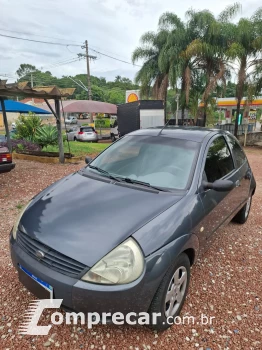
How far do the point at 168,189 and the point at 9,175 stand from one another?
18.7 feet

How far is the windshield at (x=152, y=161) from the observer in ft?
8.32

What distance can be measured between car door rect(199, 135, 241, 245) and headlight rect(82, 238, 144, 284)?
95cm

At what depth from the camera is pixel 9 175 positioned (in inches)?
263

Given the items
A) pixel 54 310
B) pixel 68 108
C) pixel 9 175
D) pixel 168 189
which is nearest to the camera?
pixel 54 310

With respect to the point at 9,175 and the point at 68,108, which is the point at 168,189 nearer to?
the point at 9,175

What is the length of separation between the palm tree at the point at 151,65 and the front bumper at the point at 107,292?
1675 centimetres

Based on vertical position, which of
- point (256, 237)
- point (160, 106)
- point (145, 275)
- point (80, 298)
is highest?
point (160, 106)

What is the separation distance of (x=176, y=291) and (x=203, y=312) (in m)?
0.44

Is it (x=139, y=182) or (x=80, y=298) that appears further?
(x=139, y=182)

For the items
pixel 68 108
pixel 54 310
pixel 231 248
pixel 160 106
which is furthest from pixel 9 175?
pixel 68 108

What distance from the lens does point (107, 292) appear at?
1.61 m

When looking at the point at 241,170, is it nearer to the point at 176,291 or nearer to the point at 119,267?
the point at 176,291

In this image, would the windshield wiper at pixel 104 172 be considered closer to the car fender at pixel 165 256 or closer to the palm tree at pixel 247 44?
the car fender at pixel 165 256

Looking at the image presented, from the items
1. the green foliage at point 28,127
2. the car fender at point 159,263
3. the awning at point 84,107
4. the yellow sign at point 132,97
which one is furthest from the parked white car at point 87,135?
the car fender at point 159,263
